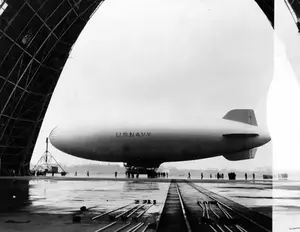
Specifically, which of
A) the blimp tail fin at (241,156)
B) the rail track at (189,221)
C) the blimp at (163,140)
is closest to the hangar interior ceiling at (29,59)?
the blimp at (163,140)

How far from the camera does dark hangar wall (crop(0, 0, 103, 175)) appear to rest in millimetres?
34594

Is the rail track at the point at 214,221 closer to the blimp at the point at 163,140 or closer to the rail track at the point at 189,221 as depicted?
the rail track at the point at 189,221

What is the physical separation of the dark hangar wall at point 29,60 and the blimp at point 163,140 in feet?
18.7

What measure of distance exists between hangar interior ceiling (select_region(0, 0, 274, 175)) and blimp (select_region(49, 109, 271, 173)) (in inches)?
228

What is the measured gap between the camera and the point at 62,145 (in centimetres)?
4925

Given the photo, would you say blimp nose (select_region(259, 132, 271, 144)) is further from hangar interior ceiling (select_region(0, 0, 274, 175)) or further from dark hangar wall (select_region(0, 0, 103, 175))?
dark hangar wall (select_region(0, 0, 103, 175))

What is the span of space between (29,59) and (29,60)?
0.10 m

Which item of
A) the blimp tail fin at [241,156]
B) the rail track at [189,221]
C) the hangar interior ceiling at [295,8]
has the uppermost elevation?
the hangar interior ceiling at [295,8]

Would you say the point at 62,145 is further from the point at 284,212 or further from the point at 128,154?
the point at 284,212

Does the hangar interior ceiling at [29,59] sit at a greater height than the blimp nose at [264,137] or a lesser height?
greater

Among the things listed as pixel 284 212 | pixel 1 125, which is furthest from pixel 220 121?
pixel 284 212

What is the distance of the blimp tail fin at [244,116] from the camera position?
163ft

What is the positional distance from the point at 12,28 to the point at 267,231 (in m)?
30.2

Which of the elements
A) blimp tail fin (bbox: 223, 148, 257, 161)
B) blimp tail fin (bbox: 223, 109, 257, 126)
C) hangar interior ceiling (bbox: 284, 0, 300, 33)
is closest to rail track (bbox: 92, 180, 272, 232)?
hangar interior ceiling (bbox: 284, 0, 300, 33)
